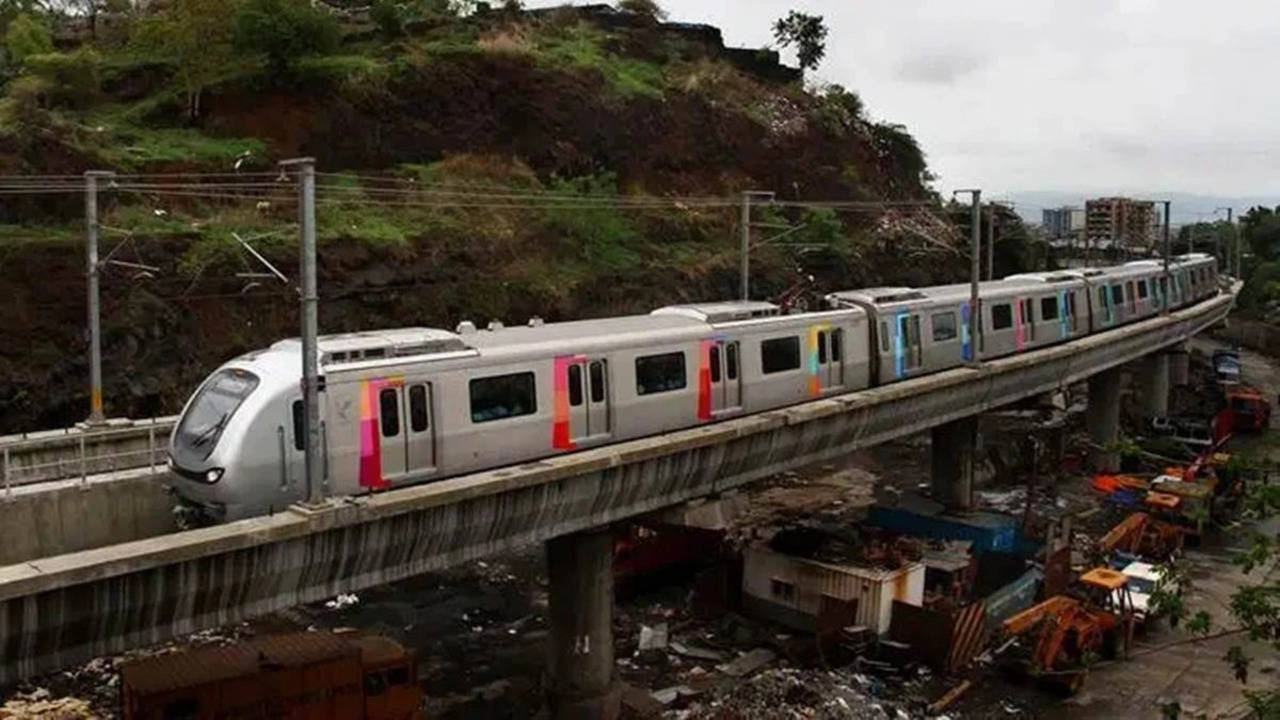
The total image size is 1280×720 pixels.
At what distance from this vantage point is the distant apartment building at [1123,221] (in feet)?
200

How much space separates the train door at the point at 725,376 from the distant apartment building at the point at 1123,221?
153 feet

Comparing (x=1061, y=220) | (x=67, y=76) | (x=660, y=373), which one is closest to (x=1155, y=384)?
(x=660, y=373)

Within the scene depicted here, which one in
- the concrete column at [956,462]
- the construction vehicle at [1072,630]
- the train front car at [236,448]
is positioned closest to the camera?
the train front car at [236,448]

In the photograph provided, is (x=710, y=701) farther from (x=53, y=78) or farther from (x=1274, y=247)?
(x=1274, y=247)

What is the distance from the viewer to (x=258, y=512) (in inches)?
503

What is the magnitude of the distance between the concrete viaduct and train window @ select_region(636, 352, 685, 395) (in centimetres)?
81

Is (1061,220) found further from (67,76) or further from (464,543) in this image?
(464,543)

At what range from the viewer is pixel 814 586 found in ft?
71.3

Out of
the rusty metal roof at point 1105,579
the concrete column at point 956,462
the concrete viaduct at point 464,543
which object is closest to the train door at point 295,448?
the concrete viaduct at point 464,543

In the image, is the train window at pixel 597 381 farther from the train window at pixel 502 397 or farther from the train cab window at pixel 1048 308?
the train cab window at pixel 1048 308

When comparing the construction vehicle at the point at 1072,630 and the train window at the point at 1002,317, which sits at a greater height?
the train window at the point at 1002,317

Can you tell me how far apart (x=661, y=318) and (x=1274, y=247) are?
270 ft

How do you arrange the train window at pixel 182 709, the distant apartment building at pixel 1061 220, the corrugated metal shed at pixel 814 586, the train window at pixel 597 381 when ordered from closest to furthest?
the train window at pixel 182 709, the train window at pixel 597 381, the corrugated metal shed at pixel 814 586, the distant apartment building at pixel 1061 220

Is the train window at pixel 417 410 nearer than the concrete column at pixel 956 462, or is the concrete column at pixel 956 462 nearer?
the train window at pixel 417 410
